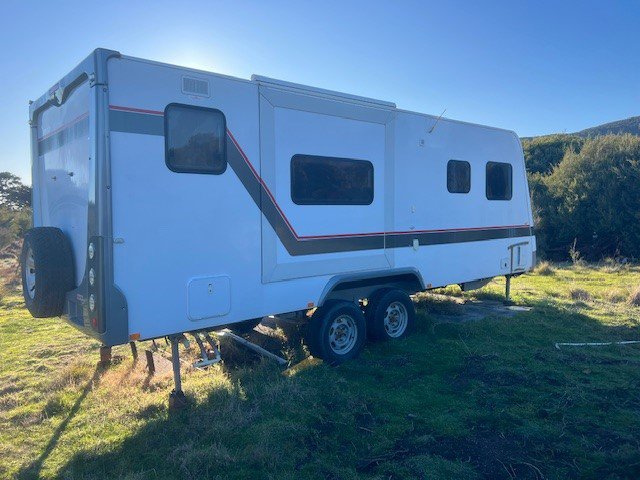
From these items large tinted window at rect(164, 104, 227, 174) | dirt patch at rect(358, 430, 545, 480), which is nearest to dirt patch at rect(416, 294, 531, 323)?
dirt patch at rect(358, 430, 545, 480)

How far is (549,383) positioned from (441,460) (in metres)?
2.12

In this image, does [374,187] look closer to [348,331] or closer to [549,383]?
[348,331]

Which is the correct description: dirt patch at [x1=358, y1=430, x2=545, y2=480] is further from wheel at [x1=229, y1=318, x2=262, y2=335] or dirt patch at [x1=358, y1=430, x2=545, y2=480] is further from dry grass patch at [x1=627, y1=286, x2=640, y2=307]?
dry grass patch at [x1=627, y1=286, x2=640, y2=307]

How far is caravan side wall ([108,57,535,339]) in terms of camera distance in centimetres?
444

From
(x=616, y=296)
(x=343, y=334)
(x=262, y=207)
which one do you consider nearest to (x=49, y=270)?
(x=262, y=207)

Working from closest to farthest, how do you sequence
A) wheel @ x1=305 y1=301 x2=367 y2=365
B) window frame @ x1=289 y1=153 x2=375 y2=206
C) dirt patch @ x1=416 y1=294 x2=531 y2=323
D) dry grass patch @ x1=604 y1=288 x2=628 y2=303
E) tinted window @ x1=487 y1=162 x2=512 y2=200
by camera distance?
window frame @ x1=289 y1=153 x2=375 y2=206
wheel @ x1=305 y1=301 x2=367 y2=365
tinted window @ x1=487 y1=162 x2=512 y2=200
dirt patch @ x1=416 y1=294 x2=531 y2=323
dry grass patch @ x1=604 y1=288 x2=628 y2=303

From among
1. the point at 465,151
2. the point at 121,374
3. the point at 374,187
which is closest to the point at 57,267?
the point at 121,374

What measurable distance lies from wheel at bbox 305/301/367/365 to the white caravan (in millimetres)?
17

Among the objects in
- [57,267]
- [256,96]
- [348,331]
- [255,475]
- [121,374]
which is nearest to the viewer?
[255,475]

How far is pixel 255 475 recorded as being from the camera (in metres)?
3.74

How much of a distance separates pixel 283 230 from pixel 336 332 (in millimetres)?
1501

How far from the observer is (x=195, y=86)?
4781 mm

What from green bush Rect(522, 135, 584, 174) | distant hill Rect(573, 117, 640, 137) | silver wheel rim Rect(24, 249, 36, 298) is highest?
distant hill Rect(573, 117, 640, 137)

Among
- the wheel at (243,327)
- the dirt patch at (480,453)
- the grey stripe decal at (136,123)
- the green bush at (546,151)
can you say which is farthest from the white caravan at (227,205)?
the green bush at (546,151)
